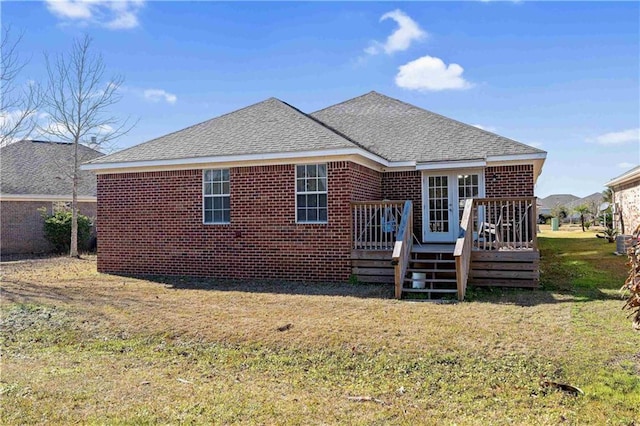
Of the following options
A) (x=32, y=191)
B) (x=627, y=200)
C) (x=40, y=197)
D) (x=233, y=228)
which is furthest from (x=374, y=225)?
(x=32, y=191)

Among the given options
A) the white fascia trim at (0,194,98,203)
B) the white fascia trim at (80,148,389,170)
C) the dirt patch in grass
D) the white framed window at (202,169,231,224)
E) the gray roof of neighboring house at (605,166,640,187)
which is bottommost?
the dirt patch in grass

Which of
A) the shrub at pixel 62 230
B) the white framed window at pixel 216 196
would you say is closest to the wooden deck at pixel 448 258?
the white framed window at pixel 216 196

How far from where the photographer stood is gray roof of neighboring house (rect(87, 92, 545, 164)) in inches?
455

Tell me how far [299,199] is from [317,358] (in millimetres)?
5945

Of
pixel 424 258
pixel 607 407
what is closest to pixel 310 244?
pixel 424 258

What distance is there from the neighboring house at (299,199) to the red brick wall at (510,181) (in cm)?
3

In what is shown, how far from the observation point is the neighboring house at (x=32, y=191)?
66.1 feet

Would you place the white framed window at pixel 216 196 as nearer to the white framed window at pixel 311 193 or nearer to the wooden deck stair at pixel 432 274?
the white framed window at pixel 311 193

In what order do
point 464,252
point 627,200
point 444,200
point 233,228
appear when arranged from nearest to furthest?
point 464,252, point 233,228, point 444,200, point 627,200

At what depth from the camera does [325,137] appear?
11.3m

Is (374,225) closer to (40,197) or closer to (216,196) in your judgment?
(216,196)

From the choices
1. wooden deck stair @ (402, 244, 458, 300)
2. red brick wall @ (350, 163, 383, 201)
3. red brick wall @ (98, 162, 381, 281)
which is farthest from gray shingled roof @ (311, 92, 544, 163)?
wooden deck stair @ (402, 244, 458, 300)

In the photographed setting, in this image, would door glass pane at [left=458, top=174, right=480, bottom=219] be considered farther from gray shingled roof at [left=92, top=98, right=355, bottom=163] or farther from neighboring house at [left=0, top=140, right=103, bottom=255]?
neighboring house at [left=0, top=140, right=103, bottom=255]

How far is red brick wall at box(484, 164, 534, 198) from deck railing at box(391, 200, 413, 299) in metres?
3.00
